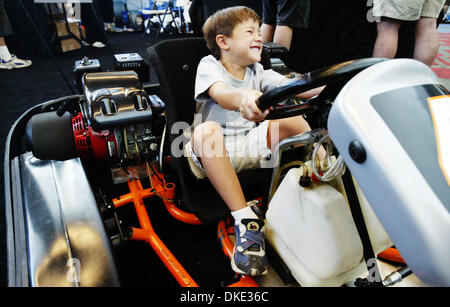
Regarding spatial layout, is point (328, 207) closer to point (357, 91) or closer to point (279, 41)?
point (357, 91)

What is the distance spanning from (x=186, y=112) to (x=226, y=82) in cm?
17

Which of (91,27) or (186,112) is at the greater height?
(91,27)

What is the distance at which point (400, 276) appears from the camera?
576 millimetres

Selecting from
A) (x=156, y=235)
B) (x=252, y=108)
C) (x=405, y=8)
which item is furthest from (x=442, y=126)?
(x=405, y=8)

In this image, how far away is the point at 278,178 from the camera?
0.80m

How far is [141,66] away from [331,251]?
3.78ft

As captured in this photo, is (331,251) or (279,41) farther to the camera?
(279,41)

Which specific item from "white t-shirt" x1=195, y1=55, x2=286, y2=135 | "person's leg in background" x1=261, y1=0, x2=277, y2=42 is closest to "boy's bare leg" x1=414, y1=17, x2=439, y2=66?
"person's leg in background" x1=261, y1=0, x2=277, y2=42

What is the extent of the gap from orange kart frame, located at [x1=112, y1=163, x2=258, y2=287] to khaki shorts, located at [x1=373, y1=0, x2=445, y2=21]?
4.57 ft

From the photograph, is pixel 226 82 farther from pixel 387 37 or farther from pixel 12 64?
pixel 12 64

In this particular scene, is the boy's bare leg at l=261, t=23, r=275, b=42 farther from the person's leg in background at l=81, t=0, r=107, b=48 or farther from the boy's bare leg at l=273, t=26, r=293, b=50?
the person's leg in background at l=81, t=0, r=107, b=48
